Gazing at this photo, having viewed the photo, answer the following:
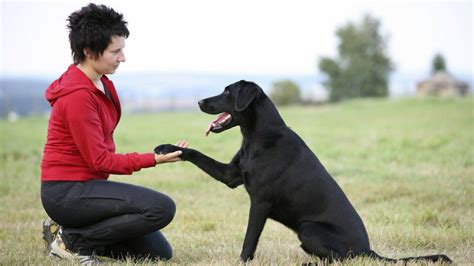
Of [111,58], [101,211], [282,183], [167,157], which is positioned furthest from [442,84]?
[101,211]

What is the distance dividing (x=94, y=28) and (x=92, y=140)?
852 millimetres

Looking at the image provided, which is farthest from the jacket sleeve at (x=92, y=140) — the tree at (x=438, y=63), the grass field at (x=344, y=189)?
the tree at (x=438, y=63)

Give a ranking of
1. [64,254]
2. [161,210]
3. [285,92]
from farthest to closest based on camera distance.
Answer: [285,92] < [64,254] < [161,210]

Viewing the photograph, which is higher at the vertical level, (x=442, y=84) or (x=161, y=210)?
(x=161, y=210)

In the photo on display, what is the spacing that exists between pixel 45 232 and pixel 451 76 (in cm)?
9697

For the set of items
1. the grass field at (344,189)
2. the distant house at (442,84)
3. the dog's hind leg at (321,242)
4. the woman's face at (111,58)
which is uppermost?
the woman's face at (111,58)

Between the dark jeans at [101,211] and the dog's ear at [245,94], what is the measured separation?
3.15 feet

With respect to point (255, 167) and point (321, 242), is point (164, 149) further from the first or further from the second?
point (321, 242)

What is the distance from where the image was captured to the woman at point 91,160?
4.72 m

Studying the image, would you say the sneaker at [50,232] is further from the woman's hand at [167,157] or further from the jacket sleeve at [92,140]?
the woman's hand at [167,157]

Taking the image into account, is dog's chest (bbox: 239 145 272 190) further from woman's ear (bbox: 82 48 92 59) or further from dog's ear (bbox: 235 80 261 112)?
woman's ear (bbox: 82 48 92 59)

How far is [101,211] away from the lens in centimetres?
486

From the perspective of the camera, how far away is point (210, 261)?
17.0ft

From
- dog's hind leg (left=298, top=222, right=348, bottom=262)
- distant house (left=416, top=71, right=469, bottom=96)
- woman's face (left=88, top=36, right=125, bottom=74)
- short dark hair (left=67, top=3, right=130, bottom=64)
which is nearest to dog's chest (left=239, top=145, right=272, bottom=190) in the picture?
dog's hind leg (left=298, top=222, right=348, bottom=262)
